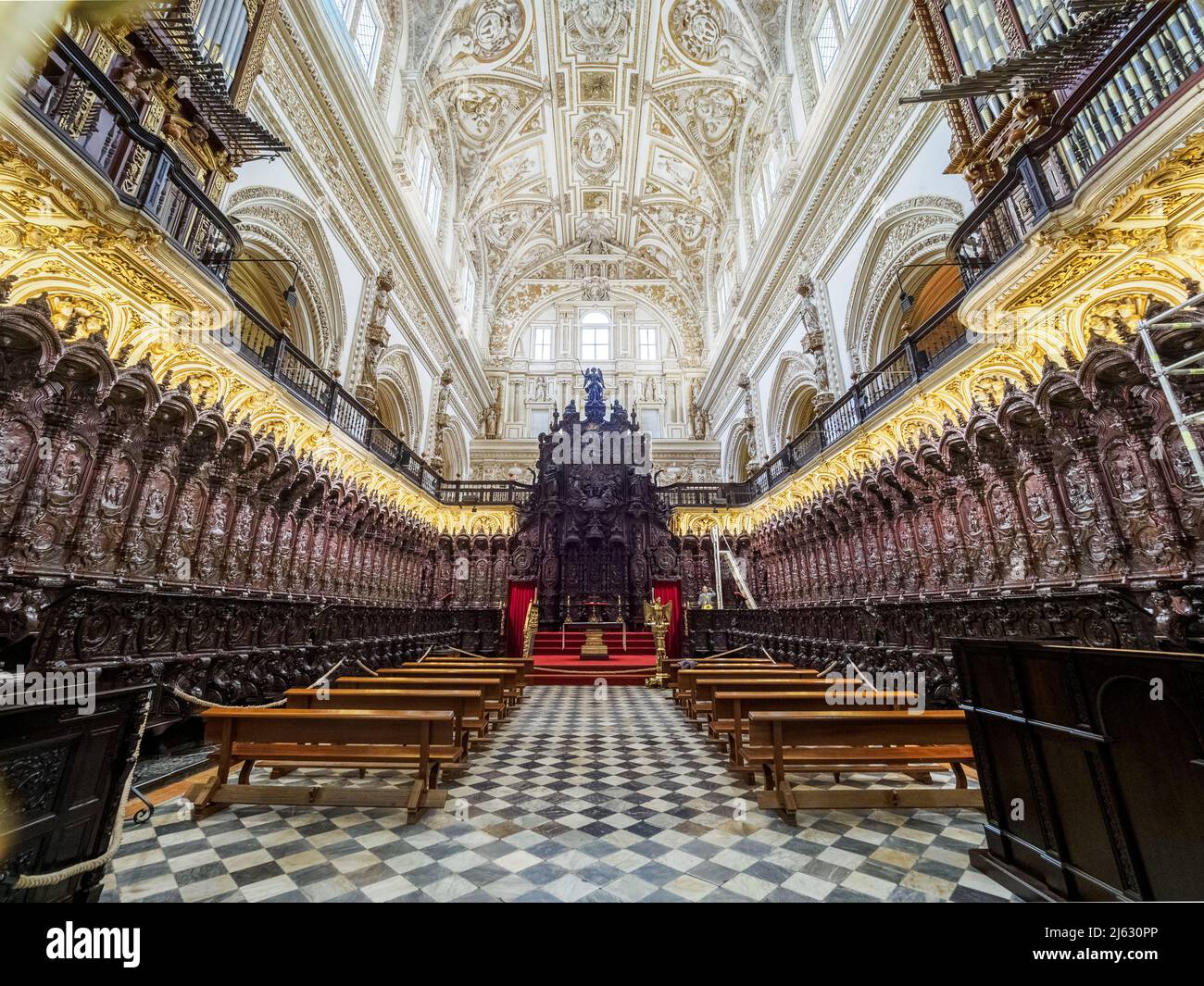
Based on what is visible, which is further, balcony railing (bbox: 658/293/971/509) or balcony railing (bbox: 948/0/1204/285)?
balcony railing (bbox: 658/293/971/509)

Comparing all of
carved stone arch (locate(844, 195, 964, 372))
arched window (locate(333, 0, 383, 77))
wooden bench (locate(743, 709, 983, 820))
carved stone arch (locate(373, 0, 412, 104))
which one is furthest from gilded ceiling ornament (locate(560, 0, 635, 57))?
wooden bench (locate(743, 709, 983, 820))

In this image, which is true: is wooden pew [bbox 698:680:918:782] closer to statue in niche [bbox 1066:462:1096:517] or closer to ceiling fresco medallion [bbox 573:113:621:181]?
statue in niche [bbox 1066:462:1096:517]

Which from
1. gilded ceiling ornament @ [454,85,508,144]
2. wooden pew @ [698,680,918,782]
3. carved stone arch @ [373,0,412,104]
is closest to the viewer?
wooden pew @ [698,680,918,782]

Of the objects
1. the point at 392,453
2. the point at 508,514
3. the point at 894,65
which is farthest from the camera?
the point at 508,514

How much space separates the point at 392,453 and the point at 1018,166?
44.3 ft

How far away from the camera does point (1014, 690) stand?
2.50 meters

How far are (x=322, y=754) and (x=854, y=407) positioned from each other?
11.0m

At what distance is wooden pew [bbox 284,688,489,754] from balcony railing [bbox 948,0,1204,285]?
712cm

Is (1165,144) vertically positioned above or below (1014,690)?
above

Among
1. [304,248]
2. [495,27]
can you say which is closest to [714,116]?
[495,27]

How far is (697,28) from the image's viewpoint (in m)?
16.8

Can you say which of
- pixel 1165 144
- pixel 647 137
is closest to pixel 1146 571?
pixel 1165 144

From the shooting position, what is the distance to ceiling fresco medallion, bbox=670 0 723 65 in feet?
53.5
